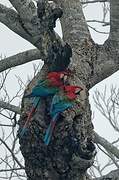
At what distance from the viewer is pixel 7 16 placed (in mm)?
3217

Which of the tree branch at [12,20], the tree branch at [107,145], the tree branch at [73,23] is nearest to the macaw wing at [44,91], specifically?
the tree branch at [73,23]

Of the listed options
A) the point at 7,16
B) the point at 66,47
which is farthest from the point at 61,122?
the point at 7,16

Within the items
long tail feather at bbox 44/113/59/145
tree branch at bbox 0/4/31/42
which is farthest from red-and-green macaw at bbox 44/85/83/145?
tree branch at bbox 0/4/31/42

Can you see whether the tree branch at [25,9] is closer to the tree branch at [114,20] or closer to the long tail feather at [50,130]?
the tree branch at [114,20]

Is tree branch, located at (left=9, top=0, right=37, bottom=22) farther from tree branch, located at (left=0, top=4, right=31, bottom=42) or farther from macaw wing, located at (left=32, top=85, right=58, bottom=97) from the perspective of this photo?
macaw wing, located at (left=32, top=85, right=58, bottom=97)

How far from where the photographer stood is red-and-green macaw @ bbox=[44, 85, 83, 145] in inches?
89.2

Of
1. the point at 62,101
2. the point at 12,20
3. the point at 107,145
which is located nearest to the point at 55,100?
the point at 62,101

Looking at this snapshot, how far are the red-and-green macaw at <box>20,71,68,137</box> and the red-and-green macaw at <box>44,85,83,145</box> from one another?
0.12 feet

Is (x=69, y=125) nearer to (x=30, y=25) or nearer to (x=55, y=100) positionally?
(x=55, y=100)

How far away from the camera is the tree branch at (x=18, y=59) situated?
3.57 m

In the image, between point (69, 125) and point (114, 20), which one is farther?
point (114, 20)

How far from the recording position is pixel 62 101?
2305 mm

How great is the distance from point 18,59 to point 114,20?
974 millimetres

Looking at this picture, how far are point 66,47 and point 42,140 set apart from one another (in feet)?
1.68
